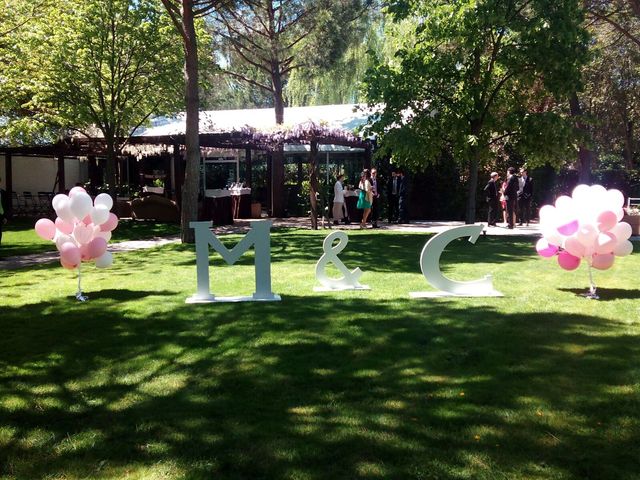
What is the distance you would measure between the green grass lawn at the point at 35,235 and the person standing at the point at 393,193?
7100 mm

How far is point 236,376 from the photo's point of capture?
4656 millimetres

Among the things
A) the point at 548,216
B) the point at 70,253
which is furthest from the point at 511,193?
the point at 70,253

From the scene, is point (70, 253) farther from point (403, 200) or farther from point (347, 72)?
point (347, 72)

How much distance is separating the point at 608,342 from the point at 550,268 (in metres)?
4.54

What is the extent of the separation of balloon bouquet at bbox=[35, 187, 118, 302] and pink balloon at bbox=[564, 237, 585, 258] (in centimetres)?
576

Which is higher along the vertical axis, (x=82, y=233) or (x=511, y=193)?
(x=511, y=193)

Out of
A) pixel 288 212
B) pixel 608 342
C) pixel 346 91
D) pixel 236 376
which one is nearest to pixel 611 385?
pixel 608 342

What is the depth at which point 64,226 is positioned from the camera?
25.1ft

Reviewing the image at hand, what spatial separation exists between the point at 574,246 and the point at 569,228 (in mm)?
227

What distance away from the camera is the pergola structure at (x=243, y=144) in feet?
58.5

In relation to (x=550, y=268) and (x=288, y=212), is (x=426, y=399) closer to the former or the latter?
Result: (x=550, y=268)

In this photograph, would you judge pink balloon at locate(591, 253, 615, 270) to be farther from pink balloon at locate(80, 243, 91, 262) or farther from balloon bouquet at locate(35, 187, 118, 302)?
pink balloon at locate(80, 243, 91, 262)

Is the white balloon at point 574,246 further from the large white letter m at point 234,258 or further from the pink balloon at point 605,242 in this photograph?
the large white letter m at point 234,258

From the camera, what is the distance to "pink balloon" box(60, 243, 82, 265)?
294 inches
